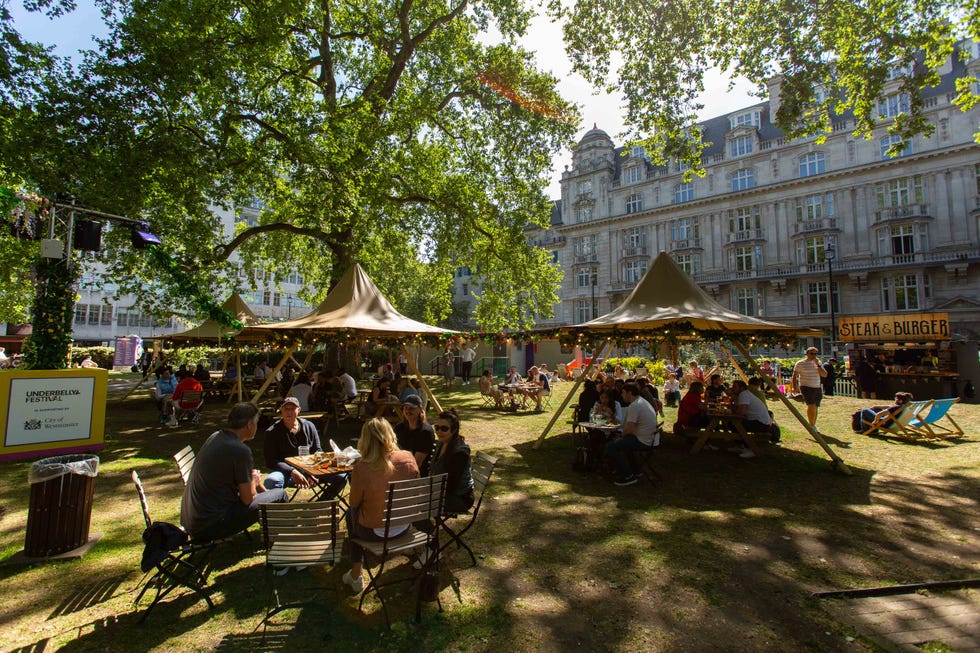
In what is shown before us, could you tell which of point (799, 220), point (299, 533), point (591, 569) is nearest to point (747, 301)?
point (799, 220)

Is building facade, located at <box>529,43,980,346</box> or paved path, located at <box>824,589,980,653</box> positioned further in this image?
building facade, located at <box>529,43,980,346</box>

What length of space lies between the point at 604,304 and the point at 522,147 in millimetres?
32518

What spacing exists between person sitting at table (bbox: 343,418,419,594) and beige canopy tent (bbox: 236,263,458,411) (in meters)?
7.25

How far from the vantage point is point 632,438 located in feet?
24.7

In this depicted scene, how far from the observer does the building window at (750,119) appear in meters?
44.6

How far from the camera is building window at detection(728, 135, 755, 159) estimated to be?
4422 cm

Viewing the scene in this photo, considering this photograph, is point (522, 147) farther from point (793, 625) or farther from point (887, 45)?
point (793, 625)

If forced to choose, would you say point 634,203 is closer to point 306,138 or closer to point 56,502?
point 306,138

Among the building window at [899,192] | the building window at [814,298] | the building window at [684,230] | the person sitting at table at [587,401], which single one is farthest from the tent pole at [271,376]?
the building window at [899,192]

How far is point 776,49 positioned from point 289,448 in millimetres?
15650

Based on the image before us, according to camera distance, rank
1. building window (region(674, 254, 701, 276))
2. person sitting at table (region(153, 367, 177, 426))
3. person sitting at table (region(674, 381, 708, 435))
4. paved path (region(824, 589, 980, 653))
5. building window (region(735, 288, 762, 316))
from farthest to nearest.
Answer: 1. building window (region(674, 254, 701, 276))
2. building window (region(735, 288, 762, 316))
3. person sitting at table (region(153, 367, 177, 426))
4. person sitting at table (region(674, 381, 708, 435))
5. paved path (region(824, 589, 980, 653))

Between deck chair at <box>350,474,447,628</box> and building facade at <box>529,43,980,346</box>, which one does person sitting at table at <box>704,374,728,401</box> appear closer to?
A: deck chair at <box>350,474,447,628</box>

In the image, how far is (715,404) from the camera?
10320mm

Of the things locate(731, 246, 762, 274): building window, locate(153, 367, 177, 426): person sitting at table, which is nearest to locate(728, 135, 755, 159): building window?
locate(731, 246, 762, 274): building window
